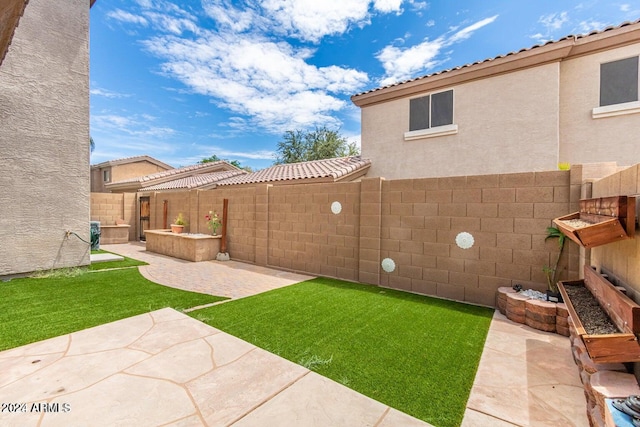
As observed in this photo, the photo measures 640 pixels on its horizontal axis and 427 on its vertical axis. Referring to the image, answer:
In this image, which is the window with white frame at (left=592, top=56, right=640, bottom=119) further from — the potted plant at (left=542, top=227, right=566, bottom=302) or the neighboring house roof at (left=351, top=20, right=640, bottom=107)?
the potted plant at (left=542, top=227, right=566, bottom=302)

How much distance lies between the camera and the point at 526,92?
833cm

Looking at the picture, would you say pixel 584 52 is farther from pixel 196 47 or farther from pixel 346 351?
pixel 196 47

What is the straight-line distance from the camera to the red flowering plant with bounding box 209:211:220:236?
11.5 metres

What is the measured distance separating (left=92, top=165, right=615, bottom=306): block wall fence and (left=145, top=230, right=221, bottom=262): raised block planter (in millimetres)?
2068

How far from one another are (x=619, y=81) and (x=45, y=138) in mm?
16063

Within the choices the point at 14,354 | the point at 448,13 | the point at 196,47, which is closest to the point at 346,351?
the point at 14,354

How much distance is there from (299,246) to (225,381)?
581 centimetres

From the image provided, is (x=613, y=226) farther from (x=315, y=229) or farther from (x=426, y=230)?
(x=315, y=229)

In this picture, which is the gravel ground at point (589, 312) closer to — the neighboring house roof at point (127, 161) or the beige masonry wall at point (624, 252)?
the beige masonry wall at point (624, 252)

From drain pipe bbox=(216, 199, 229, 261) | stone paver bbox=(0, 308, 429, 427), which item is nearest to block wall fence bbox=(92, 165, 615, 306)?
drain pipe bbox=(216, 199, 229, 261)

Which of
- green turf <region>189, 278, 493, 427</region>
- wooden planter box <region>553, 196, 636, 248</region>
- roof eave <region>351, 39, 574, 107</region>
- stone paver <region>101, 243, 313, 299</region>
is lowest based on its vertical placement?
stone paver <region>101, 243, 313, 299</region>

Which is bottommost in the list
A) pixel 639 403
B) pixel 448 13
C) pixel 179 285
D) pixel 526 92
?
pixel 179 285

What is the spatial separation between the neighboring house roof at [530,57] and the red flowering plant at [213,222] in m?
8.71

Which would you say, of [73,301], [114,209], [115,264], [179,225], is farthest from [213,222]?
[114,209]
